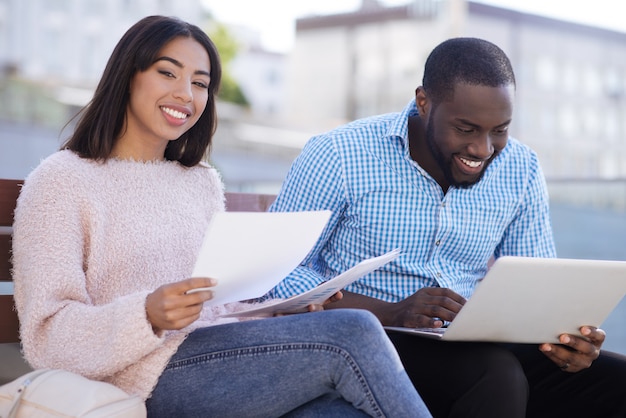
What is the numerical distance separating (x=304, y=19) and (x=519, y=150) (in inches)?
1415

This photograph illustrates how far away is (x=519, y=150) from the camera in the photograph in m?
2.81

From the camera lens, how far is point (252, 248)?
1765mm

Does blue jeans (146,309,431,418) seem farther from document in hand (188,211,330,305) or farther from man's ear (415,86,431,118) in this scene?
man's ear (415,86,431,118)

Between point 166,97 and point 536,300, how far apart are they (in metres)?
1.03

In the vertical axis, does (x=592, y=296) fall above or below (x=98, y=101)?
below

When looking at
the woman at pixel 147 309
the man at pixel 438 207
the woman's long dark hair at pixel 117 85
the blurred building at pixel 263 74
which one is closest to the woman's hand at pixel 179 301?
the woman at pixel 147 309

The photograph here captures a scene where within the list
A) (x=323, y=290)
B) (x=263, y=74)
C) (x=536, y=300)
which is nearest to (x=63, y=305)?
(x=323, y=290)

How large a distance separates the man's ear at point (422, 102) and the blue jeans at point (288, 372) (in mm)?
915

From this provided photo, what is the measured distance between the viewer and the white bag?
5.42 feet

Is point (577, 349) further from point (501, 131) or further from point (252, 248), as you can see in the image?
point (252, 248)

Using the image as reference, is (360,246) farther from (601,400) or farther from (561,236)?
(561,236)

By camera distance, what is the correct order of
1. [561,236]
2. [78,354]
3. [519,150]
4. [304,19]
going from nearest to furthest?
[78,354] < [519,150] < [561,236] < [304,19]

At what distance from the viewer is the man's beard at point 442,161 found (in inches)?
100

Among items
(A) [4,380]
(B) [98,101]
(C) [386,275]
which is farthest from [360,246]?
(A) [4,380]
